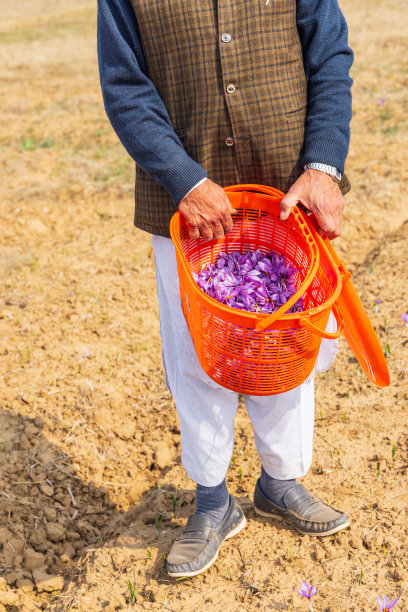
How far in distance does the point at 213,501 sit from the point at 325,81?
1.60 m

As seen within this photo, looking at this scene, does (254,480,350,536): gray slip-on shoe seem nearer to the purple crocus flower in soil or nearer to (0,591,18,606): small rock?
the purple crocus flower in soil

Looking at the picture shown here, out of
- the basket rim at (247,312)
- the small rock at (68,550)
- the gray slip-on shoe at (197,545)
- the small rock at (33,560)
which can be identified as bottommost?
the small rock at (68,550)

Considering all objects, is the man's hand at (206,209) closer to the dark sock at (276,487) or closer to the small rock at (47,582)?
the dark sock at (276,487)

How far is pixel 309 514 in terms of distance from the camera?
2.38 meters

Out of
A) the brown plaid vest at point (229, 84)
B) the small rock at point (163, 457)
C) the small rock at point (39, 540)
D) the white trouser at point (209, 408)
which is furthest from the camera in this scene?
the small rock at point (163, 457)

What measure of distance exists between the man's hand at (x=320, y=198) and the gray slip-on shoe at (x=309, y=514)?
3.61 feet

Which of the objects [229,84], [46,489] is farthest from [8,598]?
[229,84]

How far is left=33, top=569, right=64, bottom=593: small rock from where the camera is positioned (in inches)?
98.3

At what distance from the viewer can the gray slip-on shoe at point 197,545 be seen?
2271 millimetres

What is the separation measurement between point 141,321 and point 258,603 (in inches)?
83.4

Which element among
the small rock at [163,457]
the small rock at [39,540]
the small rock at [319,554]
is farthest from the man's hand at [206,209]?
the small rock at [39,540]

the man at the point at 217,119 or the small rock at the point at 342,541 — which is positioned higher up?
the man at the point at 217,119

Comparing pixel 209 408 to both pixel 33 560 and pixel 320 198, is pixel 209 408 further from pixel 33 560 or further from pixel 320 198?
pixel 33 560

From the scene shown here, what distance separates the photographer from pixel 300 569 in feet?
7.48
